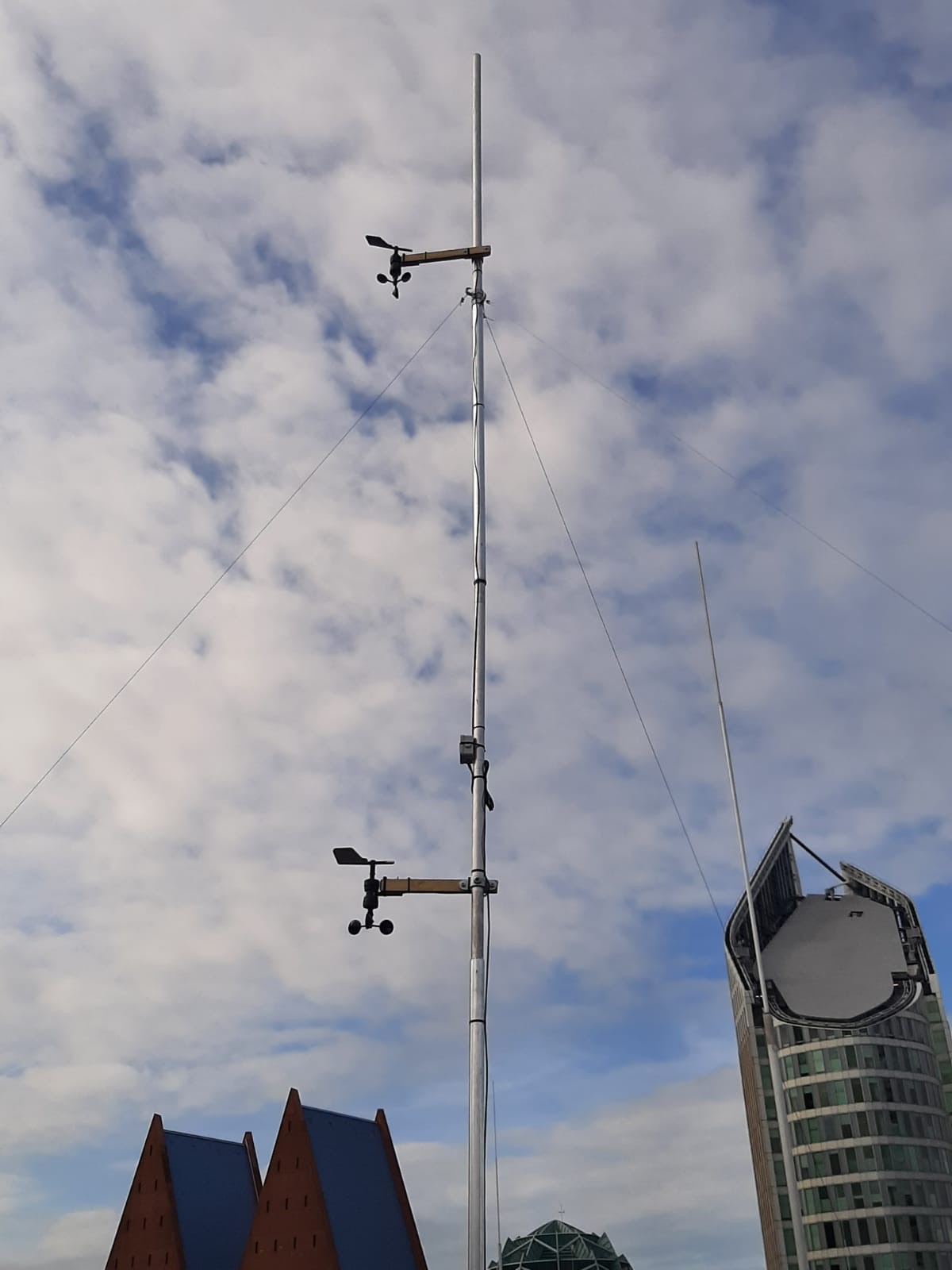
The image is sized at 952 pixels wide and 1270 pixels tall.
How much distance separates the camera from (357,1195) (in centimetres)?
4894

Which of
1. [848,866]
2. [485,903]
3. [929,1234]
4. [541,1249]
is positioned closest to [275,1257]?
[485,903]

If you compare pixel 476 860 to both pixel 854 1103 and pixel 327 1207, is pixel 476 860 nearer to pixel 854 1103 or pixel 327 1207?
pixel 327 1207

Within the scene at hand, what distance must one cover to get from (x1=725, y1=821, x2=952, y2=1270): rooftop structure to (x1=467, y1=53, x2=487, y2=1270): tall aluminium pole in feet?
247

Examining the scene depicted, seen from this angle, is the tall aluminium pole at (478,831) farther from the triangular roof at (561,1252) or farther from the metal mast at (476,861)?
the triangular roof at (561,1252)

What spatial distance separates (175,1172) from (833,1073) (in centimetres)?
6347

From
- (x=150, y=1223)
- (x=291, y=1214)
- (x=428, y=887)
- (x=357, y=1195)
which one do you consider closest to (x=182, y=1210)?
(x=150, y=1223)

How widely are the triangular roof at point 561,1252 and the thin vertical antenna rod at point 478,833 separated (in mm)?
129832

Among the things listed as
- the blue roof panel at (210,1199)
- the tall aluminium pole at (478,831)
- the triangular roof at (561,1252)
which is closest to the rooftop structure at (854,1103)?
the triangular roof at (561,1252)

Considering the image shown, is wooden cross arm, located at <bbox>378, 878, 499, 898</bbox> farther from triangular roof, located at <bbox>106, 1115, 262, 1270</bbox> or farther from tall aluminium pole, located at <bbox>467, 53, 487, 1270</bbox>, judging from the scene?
triangular roof, located at <bbox>106, 1115, 262, 1270</bbox>

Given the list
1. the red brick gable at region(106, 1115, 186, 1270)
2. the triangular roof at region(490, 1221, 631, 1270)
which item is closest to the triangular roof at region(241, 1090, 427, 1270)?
the red brick gable at region(106, 1115, 186, 1270)

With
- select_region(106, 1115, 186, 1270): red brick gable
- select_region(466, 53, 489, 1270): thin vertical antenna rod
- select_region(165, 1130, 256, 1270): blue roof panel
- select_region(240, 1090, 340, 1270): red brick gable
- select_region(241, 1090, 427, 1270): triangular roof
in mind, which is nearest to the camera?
select_region(466, 53, 489, 1270): thin vertical antenna rod

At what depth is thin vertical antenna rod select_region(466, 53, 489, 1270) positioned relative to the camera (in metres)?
15.9

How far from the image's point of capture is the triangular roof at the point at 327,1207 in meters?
45.5

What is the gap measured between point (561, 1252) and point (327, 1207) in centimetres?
10288
